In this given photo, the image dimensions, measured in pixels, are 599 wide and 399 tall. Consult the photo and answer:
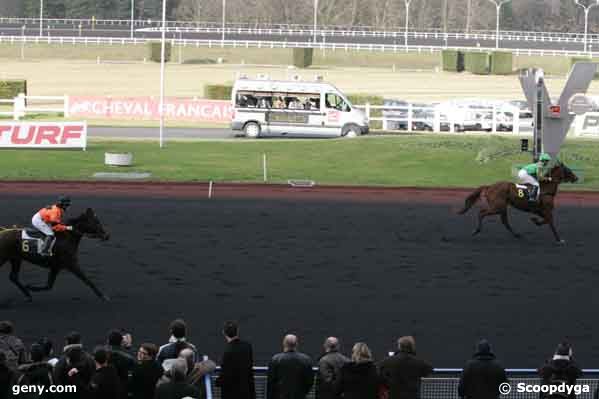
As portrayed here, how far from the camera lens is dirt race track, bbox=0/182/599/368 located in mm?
14633

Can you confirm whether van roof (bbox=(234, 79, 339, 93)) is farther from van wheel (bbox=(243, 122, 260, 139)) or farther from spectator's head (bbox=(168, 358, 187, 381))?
spectator's head (bbox=(168, 358, 187, 381))

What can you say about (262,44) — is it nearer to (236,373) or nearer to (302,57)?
(302,57)

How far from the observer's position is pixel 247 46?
8850cm

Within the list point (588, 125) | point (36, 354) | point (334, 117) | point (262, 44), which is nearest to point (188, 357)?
point (36, 354)

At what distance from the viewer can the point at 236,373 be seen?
9953 mm

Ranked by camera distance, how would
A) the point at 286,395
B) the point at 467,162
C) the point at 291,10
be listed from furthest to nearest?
the point at 291,10, the point at 467,162, the point at 286,395

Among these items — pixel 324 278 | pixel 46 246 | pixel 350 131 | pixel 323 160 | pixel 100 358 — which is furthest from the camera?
pixel 350 131

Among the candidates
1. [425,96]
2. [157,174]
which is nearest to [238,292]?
[157,174]

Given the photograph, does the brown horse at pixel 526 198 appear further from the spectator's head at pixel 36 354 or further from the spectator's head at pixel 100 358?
the spectator's head at pixel 36 354

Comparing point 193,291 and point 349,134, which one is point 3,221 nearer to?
point 193,291

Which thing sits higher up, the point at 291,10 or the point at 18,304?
the point at 291,10

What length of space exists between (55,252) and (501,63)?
236 feet

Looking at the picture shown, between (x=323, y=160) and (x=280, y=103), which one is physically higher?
(x=280, y=103)

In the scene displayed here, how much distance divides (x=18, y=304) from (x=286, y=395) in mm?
7245
